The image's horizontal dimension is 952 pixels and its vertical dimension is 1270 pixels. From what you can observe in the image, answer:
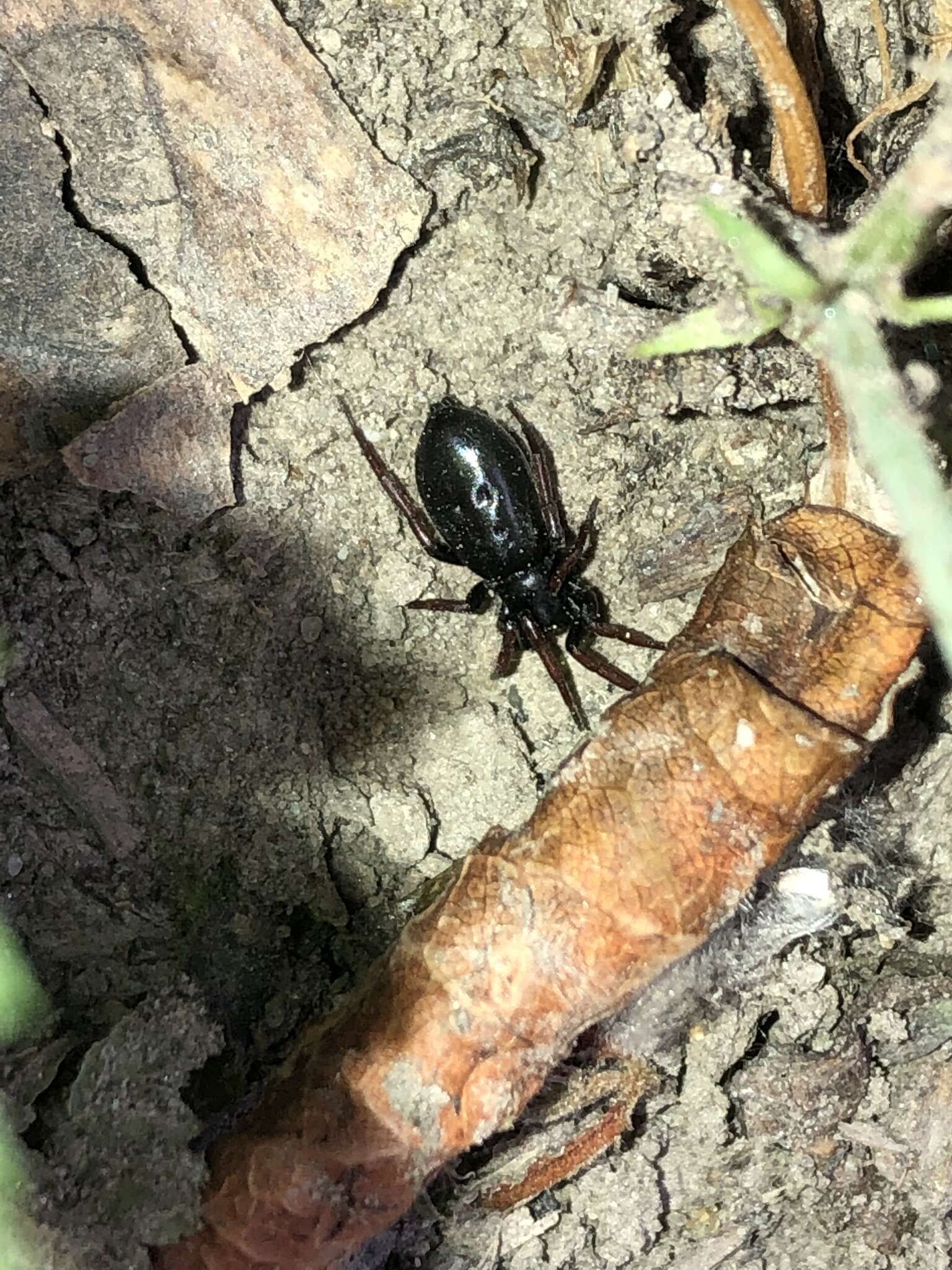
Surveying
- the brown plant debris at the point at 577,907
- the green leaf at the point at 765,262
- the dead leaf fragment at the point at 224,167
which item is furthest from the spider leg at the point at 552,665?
the green leaf at the point at 765,262

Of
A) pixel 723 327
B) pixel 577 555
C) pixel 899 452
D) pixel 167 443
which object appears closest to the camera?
pixel 899 452

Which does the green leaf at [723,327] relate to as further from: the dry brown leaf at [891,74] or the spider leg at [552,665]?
the spider leg at [552,665]

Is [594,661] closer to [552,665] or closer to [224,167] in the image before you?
[552,665]

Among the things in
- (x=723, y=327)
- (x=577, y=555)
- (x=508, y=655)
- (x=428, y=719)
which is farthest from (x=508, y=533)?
(x=723, y=327)

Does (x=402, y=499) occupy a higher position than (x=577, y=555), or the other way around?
(x=402, y=499)

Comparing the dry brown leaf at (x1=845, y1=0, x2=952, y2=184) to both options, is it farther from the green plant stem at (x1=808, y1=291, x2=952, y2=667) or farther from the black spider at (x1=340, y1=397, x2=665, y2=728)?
the black spider at (x1=340, y1=397, x2=665, y2=728)

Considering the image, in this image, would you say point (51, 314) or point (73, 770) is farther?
point (73, 770)

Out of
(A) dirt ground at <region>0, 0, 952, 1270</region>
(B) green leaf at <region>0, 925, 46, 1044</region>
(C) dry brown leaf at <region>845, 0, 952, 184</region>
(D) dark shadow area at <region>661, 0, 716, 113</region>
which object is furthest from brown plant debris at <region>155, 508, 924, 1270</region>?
(D) dark shadow area at <region>661, 0, 716, 113</region>
